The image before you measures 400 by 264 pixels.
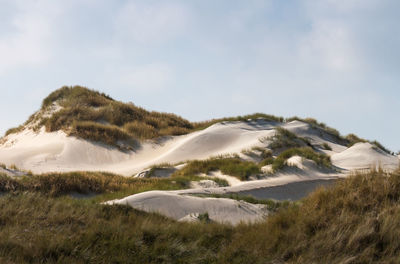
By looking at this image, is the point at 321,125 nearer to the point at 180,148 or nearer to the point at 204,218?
the point at 180,148

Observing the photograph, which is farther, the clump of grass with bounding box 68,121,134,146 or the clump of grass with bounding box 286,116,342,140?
the clump of grass with bounding box 286,116,342,140

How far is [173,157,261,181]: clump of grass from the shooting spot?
14914mm

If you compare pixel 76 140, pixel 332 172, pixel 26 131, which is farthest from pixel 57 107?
pixel 332 172

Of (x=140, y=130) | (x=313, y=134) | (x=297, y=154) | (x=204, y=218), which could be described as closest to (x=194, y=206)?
(x=204, y=218)

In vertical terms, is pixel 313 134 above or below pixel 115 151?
above

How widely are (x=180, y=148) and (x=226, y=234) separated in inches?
614

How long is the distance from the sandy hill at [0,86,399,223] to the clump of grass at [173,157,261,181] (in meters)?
0.04

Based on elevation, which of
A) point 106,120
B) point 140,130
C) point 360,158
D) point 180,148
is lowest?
point 360,158

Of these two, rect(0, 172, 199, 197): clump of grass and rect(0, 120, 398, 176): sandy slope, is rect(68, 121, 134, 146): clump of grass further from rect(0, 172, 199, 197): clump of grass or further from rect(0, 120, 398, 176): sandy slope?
rect(0, 172, 199, 197): clump of grass

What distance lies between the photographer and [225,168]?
1566 centimetres

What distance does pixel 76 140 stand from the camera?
22359 mm

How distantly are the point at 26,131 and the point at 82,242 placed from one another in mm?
22814

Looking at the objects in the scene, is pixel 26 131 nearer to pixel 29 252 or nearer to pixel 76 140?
pixel 76 140

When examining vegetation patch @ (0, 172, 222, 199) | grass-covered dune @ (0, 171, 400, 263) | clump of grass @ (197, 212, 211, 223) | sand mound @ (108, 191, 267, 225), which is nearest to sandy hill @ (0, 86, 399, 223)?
vegetation patch @ (0, 172, 222, 199)
